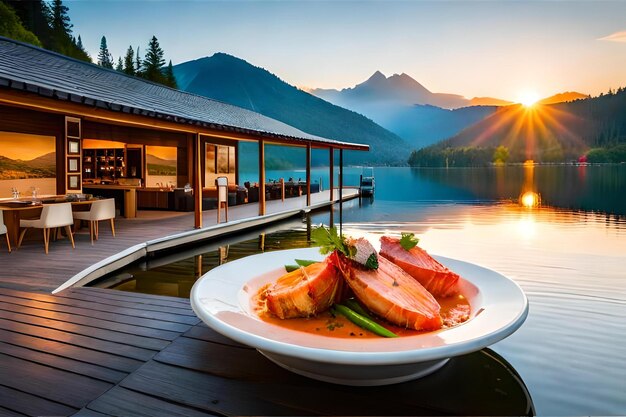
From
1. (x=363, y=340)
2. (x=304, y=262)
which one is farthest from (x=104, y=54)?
(x=363, y=340)

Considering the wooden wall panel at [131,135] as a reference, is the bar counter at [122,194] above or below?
below

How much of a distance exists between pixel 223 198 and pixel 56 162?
3.95 m

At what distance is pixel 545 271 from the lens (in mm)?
7441

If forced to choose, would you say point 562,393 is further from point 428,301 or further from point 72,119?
point 72,119

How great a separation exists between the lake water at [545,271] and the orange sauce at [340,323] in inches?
61.5

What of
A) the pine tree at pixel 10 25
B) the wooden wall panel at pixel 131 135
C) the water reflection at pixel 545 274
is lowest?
the water reflection at pixel 545 274

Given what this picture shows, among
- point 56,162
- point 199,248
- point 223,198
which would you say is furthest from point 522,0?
point 56,162

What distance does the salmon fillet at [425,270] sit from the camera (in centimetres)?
234

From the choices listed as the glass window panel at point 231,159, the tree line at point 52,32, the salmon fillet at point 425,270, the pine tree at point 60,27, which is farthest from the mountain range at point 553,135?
the salmon fillet at point 425,270

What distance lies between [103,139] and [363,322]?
12376mm

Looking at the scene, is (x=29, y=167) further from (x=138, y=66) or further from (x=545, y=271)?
(x=138, y=66)

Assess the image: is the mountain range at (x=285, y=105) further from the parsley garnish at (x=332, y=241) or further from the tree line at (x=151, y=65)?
the parsley garnish at (x=332, y=241)

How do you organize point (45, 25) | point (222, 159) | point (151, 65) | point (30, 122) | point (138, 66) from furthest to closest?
point (138, 66) → point (151, 65) → point (45, 25) → point (222, 159) → point (30, 122)

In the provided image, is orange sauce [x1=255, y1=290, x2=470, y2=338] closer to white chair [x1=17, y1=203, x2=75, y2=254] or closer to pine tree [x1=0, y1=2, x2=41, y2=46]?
white chair [x1=17, y1=203, x2=75, y2=254]
